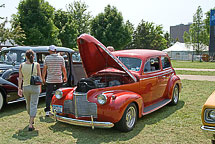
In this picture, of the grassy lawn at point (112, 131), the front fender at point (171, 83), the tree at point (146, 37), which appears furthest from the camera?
the tree at point (146, 37)

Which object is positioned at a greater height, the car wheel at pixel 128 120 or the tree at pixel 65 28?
the tree at pixel 65 28

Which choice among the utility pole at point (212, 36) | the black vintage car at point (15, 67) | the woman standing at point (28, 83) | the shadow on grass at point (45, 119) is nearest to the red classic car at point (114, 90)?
the woman standing at point (28, 83)

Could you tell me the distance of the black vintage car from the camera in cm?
640

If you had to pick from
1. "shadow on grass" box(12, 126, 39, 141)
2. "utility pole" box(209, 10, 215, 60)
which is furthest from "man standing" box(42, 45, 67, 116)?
"utility pole" box(209, 10, 215, 60)

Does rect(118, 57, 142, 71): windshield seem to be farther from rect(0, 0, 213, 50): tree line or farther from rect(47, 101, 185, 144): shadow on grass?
rect(0, 0, 213, 50): tree line

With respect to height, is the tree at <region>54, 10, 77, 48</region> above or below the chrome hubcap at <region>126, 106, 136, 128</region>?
above

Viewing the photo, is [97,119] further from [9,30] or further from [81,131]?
[9,30]

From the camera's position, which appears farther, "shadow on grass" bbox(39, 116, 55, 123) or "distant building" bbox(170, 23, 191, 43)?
"distant building" bbox(170, 23, 191, 43)

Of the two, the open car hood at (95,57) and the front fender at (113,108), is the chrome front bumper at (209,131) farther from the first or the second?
the open car hood at (95,57)

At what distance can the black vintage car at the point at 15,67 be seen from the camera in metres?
6.40

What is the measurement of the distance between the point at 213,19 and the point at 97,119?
4504cm

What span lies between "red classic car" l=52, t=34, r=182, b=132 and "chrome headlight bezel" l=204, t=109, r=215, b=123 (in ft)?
5.27

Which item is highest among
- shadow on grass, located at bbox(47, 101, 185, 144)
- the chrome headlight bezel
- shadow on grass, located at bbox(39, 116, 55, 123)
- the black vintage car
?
the black vintage car

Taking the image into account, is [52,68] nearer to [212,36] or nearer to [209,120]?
[209,120]
